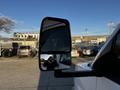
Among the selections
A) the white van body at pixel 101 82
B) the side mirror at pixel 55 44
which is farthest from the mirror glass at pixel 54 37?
the white van body at pixel 101 82

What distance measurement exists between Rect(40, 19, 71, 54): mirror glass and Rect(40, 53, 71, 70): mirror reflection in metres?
0.05

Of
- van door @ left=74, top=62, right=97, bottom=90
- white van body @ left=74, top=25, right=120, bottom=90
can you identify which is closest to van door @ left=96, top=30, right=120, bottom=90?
white van body @ left=74, top=25, right=120, bottom=90

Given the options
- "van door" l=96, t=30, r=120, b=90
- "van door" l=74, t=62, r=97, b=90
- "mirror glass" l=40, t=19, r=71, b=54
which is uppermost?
"mirror glass" l=40, t=19, r=71, b=54

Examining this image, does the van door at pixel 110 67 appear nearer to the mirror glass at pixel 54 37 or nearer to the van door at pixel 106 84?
the van door at pixel 106 84

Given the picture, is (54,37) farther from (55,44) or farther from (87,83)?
(87,83)

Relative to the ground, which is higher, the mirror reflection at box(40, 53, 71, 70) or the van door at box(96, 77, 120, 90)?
the mirror reflection at box(40, 53, 71, 70)

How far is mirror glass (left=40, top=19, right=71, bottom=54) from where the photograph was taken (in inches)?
92.4

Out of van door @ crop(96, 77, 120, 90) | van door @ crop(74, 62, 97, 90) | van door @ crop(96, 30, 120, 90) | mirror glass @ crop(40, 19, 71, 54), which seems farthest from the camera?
van door @ crop(74, 62, 97, 90)

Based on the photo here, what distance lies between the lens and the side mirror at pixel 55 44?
2348 millimetres

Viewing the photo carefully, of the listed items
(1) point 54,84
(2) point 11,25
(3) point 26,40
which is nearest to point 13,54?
(2) point 11,25

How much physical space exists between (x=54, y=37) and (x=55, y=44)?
7 cm

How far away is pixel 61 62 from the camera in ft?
7.98

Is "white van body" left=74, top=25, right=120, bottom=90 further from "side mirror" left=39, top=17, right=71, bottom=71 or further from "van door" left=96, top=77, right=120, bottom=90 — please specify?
"side mirror" left=39, top=17, right=71, bottom=71

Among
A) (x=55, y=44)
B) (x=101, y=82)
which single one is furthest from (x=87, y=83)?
(x=55, y=44)
